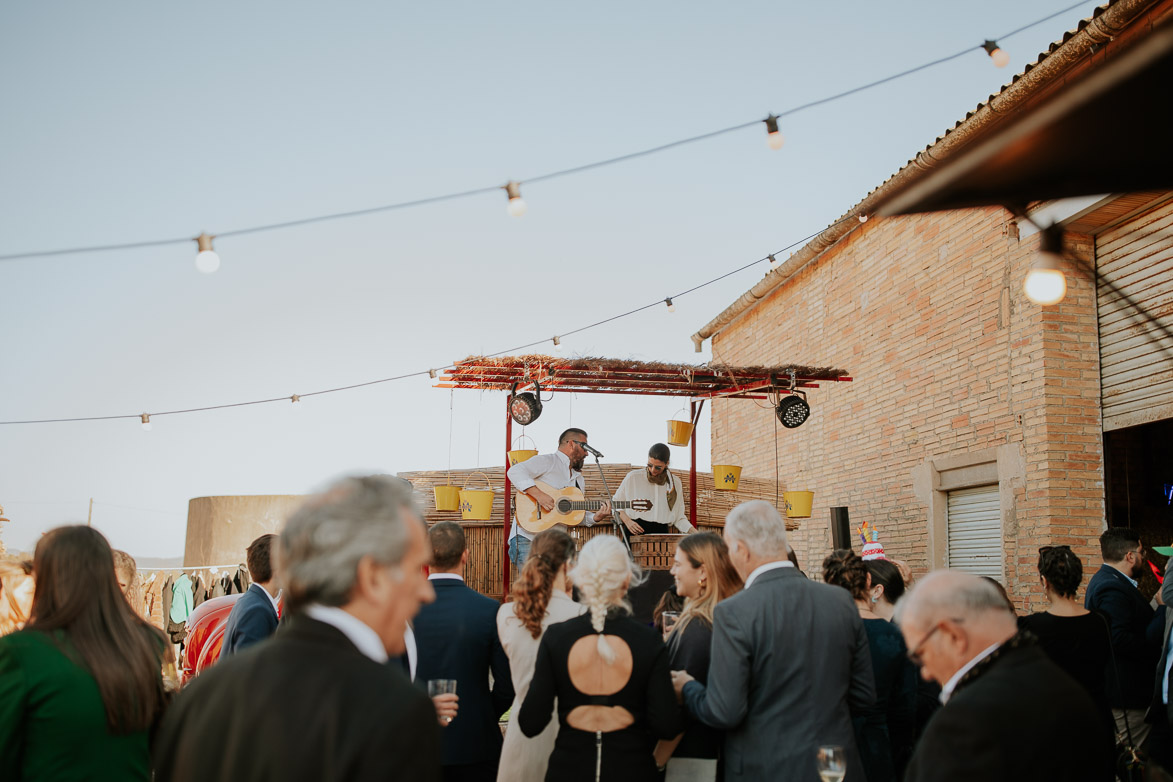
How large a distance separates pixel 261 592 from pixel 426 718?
269cm

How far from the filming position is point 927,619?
227 cm

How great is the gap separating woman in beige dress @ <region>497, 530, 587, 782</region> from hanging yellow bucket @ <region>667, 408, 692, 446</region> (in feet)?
21.2

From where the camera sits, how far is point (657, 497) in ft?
29.0

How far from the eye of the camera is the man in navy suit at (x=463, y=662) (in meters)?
3.63

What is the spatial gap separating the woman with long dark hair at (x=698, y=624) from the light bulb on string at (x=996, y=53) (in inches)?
212

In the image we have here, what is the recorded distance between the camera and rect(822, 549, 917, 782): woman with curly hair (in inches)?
152

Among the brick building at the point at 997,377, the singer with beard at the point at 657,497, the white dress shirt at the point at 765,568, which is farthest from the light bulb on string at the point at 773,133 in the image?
the white dress shirt at the point at 765,568

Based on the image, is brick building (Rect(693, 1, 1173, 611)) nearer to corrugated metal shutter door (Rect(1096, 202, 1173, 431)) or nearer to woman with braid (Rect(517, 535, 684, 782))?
corrugated metal shutter door (Rect(1096, 202, 1173, 431))

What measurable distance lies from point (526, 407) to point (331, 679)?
7984 millimetres

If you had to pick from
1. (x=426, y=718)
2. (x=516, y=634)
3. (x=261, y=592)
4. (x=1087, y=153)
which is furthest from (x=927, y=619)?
(x=261, y=592)

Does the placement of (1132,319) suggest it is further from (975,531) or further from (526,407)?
(526,407)

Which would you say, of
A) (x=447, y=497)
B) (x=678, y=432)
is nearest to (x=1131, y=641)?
(x=678, y=432)

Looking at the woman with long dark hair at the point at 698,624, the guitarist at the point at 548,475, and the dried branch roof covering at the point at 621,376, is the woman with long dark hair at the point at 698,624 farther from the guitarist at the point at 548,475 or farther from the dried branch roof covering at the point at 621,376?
the dried branch roof covering at the point at 621,376

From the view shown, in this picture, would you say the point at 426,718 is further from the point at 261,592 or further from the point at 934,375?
the point at 934,375
